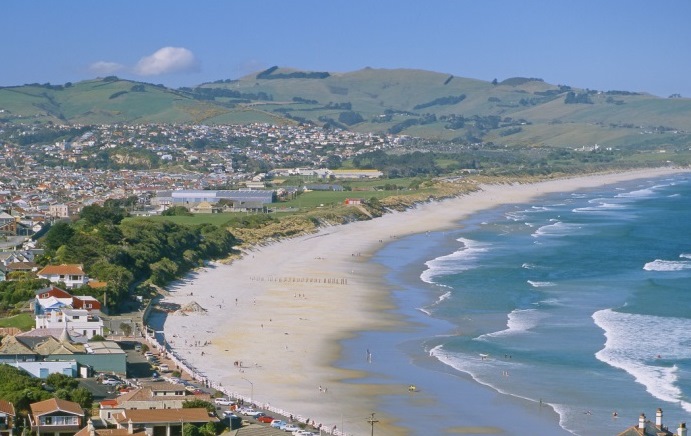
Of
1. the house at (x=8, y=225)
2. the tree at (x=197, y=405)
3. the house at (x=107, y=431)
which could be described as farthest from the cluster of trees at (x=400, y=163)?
the house at (x=107, y=431)

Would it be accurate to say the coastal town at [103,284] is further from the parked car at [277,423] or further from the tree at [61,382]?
the tree at [61,382]

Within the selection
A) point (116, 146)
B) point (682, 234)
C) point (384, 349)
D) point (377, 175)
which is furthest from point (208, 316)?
point (116, 146)

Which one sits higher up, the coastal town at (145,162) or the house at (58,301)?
the coastal town at (145,162)

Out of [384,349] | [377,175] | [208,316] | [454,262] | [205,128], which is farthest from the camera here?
[205,128]

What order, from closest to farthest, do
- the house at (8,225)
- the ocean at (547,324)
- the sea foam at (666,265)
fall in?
the ocean at (547,324) < the sea foam at (666,265) < the house at (8,225)

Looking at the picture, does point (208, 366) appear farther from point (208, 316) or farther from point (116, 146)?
point (116, 146)

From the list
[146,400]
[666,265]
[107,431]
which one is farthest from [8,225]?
[107,431]
